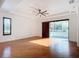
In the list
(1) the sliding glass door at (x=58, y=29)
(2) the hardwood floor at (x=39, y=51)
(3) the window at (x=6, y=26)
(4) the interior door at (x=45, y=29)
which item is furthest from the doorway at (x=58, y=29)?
(2) the hardwood floor at (x=39, y=51)

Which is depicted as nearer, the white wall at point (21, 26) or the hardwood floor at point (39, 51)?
the hardwood floor at point (39, 51)

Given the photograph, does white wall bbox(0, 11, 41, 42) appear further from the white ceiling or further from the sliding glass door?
the sliding glass door

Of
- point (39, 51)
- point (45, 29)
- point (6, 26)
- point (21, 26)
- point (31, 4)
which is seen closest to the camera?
point (39, 51)

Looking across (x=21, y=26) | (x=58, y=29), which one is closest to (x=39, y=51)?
(x=21, y=26)

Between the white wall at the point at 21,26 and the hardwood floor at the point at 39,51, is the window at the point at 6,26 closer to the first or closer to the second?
the white wall at the point at 21,26

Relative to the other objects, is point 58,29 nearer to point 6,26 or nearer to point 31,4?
point 31,4

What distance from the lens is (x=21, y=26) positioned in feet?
34.0

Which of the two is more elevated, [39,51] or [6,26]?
[6,26]

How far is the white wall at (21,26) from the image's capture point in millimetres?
8484

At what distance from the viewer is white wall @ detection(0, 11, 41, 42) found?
848 cm

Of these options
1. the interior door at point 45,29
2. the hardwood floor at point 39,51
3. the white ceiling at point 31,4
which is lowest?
the hardwood floor at point 39,51

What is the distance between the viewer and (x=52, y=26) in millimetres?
14961

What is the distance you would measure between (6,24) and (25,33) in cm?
292

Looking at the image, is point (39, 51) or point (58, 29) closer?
point (39, 51)
